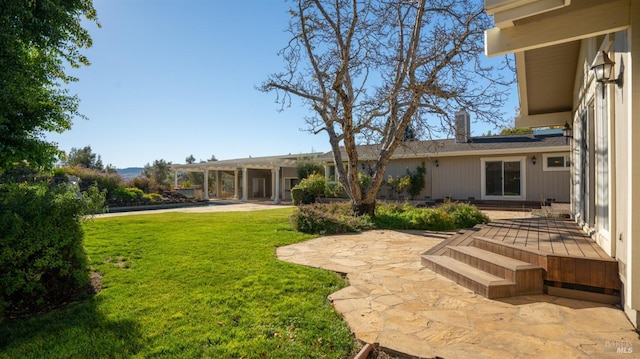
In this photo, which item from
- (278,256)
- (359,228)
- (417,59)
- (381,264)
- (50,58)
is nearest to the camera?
(50,58)

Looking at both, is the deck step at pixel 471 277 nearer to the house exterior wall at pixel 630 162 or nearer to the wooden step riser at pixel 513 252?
the wooden step riser at pixel 513 252

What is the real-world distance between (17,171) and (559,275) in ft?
59.8

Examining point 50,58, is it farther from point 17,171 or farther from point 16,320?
point 17,171

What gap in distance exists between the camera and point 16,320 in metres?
3.35

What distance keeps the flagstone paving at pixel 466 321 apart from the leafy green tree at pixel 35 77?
4157mm

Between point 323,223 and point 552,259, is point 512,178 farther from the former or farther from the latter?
point 552,259

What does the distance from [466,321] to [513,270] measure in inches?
43.8

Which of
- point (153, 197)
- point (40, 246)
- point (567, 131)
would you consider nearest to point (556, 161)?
point (567, 131)

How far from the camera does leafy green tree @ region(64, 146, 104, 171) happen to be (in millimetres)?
29484

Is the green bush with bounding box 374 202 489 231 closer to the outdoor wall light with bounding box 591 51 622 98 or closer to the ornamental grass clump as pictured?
the ornamental grass clump

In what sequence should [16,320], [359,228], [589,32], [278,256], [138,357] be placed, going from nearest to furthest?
[138,357] → [589,32] → [16,320] → [278,256] → [359,228]

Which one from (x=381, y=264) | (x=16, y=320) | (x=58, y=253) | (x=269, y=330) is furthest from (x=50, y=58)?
(x=381, y=264)

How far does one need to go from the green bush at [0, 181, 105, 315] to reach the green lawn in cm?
34

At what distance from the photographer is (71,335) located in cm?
290
